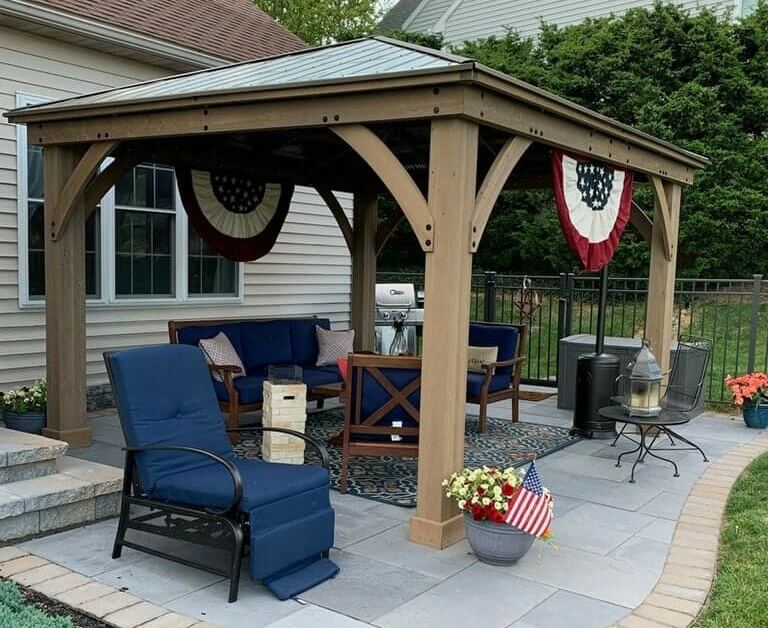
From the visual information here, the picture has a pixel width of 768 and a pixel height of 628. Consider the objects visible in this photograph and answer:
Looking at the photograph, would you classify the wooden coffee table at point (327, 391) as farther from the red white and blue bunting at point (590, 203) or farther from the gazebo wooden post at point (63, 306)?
the red white and blue bunting at point (590, 203)

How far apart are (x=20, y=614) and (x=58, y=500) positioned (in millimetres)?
1218

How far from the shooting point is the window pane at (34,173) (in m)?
6.47

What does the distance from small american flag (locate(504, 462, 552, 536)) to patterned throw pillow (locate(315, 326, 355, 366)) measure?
4042mm

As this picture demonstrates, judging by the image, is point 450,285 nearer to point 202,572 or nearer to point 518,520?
point 518,520

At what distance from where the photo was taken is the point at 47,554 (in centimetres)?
370

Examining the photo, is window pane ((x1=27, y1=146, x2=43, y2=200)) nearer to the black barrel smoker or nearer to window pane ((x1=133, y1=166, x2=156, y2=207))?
window pane ((x1=133, y1=166, x2=156, y2=207))

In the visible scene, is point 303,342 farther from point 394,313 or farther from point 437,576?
point 437,576

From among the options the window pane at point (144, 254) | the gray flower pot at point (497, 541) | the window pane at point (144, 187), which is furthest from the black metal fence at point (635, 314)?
the gray flower pot at point (497, 541)

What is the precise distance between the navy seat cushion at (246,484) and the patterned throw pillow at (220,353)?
251 cm

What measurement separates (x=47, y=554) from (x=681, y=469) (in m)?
4.34

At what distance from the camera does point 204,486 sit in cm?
335

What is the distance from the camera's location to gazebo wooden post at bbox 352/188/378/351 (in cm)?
837

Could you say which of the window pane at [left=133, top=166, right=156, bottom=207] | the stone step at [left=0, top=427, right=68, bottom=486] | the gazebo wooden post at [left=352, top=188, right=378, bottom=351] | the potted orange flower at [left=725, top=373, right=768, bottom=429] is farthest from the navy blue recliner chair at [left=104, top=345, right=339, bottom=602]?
the potted orange flower at [left=725, top=373, right=768, bottom=429]

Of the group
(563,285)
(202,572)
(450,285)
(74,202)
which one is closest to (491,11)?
(563,285)
